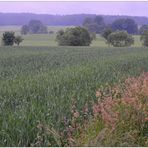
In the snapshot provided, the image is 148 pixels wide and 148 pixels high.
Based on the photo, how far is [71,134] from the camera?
7.59m

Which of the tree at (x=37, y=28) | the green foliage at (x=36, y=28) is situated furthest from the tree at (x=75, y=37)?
the tree at (x=37, y=28)

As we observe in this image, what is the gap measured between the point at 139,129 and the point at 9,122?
2.44m

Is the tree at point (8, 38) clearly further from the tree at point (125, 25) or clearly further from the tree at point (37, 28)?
the tree at point (37, 28)

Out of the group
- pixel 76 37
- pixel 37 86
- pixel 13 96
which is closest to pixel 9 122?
pixel 13 96

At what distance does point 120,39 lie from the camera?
92188 mm

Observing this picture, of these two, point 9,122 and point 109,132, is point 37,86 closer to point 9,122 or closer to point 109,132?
point 9,122

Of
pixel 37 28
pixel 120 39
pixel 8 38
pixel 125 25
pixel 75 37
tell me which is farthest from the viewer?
pixel 37 28

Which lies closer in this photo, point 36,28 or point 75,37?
point 75,37

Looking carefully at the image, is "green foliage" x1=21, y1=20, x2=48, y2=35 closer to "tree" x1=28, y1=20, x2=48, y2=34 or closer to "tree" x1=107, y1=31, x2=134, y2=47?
"tree" x1=28, y1=20, x2=48, y2=34

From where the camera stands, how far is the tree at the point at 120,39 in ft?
299

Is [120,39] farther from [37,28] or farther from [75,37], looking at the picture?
[37,28]

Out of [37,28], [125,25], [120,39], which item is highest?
[125,25]

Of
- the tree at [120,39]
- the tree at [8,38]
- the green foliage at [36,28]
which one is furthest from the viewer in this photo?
the green foliage at [36,28]

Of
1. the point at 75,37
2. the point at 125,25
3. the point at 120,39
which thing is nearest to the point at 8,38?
the point at 75,37
